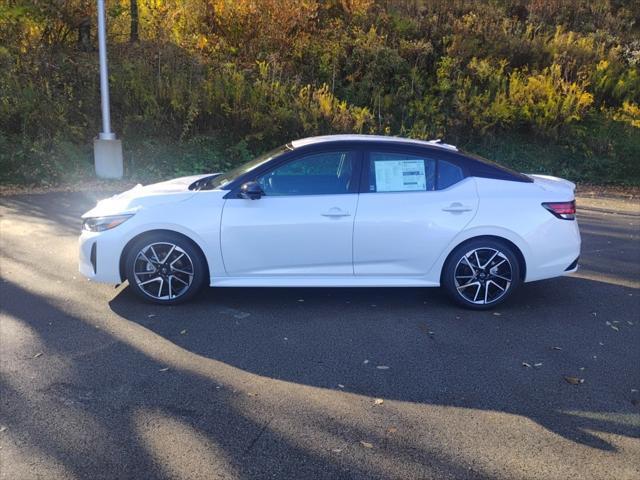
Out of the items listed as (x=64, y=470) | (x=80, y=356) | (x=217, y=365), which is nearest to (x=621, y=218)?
(x=217, y=365)

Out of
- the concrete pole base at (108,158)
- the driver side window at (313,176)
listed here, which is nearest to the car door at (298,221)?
the driver side window at (313,176)

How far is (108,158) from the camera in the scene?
38.8 ft

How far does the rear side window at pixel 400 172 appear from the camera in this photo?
219 inches

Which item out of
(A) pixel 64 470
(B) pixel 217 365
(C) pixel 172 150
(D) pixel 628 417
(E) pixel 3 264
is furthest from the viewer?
(C) pixel 172 150

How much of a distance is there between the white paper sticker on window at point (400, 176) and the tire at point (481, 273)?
0.71 metres

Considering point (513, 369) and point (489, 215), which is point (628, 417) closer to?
point (513, 369)

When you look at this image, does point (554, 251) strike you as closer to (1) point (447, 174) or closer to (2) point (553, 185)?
(2) point (553, 185)

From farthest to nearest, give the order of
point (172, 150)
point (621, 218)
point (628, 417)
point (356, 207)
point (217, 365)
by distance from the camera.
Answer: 1. point (172, 150)
2. point (621, 218)
3. point (356, 207)
4. point (217, 365)
5. point (628, 417)

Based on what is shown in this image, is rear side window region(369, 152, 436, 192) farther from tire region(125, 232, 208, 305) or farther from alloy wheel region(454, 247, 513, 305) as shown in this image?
tire region(125, 232, 208, 305)

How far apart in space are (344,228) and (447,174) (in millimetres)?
1099

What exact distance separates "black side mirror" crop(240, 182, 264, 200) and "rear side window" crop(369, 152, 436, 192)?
1004 millimetres

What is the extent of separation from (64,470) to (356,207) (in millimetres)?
3169

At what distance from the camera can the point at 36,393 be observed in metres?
3.93

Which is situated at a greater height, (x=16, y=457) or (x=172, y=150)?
(x=172, y=150)
